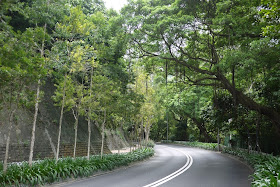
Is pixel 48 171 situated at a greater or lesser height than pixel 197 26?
lesser

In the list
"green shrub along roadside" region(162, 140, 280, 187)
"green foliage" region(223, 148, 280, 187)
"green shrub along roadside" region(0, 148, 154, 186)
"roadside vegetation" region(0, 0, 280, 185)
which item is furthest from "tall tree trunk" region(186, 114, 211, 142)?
"green shrub along roadside" region(0, 148, 154, 186)

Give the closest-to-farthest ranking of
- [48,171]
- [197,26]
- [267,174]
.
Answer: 1. [267,174]
2. [48,171]
3. [197,26]

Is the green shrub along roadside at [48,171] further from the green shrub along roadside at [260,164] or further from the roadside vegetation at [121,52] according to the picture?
the green shrub along roadside at [260,164]

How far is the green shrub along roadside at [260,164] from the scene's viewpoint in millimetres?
7339

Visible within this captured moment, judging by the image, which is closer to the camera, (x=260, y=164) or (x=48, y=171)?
(x=48, y=171)

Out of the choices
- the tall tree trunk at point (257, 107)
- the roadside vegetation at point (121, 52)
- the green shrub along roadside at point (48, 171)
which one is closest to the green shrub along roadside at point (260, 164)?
the roadside vegetation at point (121, 52)

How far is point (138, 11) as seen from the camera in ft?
50.0

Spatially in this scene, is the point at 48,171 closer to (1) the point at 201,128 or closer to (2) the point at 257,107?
(2) the point at 257,107

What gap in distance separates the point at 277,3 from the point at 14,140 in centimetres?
1486

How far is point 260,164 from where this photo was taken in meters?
13.5

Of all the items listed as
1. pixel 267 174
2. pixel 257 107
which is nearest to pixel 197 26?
pixel 257 107

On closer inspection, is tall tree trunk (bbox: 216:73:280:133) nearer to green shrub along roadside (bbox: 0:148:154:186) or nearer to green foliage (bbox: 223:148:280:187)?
green foliage (bbox: 223:148:280:187)

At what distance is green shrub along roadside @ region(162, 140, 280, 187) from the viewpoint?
7.34m

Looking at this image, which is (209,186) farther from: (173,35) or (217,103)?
(217,103)
